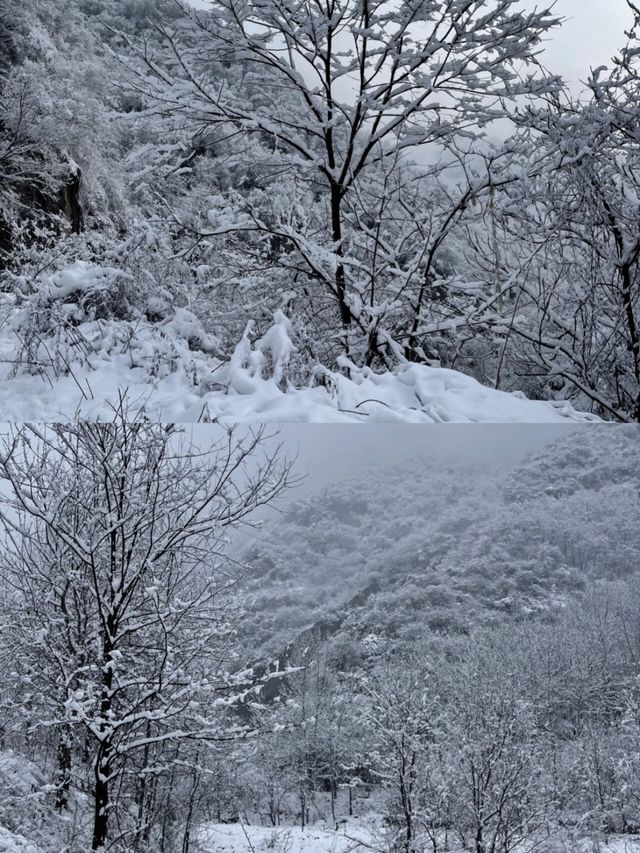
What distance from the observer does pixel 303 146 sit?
5145 mm

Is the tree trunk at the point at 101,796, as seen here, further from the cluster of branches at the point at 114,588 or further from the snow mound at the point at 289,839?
the snow mound at the point at 289,839

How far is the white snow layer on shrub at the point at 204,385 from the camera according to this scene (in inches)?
106

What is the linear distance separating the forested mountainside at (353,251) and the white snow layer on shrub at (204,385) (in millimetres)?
13

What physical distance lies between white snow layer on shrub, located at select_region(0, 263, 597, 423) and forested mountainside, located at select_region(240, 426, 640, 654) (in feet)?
67.3

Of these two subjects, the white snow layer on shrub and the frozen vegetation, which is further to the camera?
the frozen vegetation

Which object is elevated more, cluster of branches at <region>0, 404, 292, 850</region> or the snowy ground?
cluster of branches at <region>0, 404, 292, 850</region>

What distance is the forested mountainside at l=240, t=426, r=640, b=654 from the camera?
26.6 meters

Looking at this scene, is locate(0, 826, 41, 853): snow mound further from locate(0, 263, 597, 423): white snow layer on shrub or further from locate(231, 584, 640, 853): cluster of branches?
locate(0, 263, 597, 423): white snow layer on shrub

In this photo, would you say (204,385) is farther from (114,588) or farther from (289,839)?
(289,839)

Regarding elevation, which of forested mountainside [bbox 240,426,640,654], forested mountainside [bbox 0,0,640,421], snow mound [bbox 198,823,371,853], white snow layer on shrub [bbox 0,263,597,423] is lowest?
snow mound [bbox 198,823,371,853]

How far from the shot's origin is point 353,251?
538cm

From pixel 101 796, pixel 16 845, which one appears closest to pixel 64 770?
pixel 16 845

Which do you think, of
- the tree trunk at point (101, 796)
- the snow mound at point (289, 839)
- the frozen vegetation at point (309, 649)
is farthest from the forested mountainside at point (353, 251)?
the snow mound at point (289, 839)

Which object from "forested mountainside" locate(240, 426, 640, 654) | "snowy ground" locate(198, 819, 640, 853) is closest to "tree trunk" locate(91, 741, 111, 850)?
"snowy ground" locate(198, 819, 640, 853)
